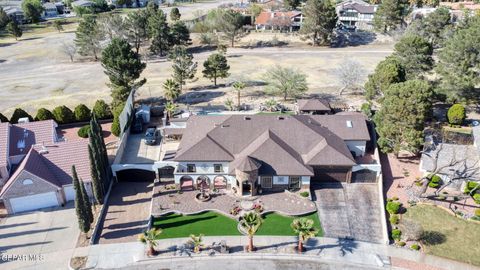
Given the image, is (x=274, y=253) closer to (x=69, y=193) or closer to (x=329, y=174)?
(x=329, y=174)

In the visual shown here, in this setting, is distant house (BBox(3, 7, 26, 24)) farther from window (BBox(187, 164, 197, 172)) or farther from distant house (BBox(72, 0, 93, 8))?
window (BBox(187, 164, 197, 172))

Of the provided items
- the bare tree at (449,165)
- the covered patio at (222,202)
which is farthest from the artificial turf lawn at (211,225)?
the bare tree at (449,165)

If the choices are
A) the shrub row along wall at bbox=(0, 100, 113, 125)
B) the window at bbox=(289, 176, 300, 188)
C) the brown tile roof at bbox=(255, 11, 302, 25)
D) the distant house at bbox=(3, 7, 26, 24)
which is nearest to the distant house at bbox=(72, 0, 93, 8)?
the distant house at bbox=(3, 7, 26, 24)

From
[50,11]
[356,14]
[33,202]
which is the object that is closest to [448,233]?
[33,202]

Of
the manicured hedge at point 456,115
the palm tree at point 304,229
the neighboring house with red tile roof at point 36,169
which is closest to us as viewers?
the palm tree at point 304,229

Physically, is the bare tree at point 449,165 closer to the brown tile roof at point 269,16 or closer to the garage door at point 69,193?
the garage door at point 69,193

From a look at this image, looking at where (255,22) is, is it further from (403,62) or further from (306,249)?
(306,249)
